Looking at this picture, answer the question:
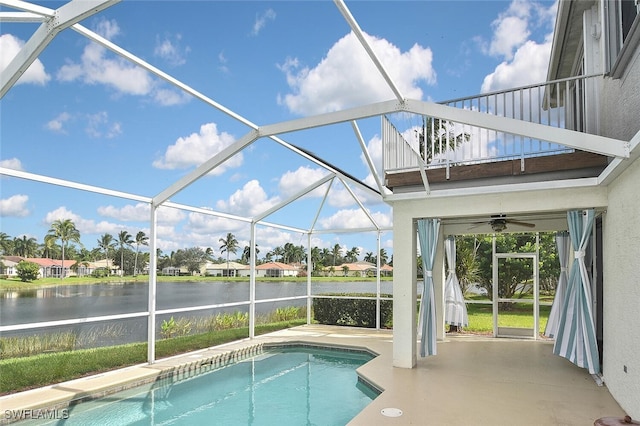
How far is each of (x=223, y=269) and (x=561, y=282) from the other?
14.2 metres

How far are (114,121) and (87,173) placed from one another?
2.79 meters

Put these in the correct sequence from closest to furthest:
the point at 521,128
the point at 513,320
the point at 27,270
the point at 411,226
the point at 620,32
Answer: the point at 521,128 → the point at 620,32 → the point at 27,270 → the point at 411,226 → the point at 513,320

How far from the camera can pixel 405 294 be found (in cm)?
762

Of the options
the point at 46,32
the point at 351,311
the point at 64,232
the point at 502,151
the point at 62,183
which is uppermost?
the point at 46,32

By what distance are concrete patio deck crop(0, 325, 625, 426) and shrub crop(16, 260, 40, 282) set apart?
1896 mm

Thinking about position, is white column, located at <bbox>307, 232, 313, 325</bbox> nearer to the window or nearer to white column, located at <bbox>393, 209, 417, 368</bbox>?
white column, located at <bbox>393, 209, 417, 368</bbox>

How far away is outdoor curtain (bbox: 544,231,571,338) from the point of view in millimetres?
8781

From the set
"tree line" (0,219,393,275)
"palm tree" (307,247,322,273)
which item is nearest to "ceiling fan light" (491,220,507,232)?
"tree line" (0,219,393,275)

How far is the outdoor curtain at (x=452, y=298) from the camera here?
10562mm

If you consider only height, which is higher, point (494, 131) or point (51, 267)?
point (494, 131)

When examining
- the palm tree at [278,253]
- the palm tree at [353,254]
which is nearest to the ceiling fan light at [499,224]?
the palm tree at [353,254]

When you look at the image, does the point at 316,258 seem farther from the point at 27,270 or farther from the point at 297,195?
the point at 27,270
